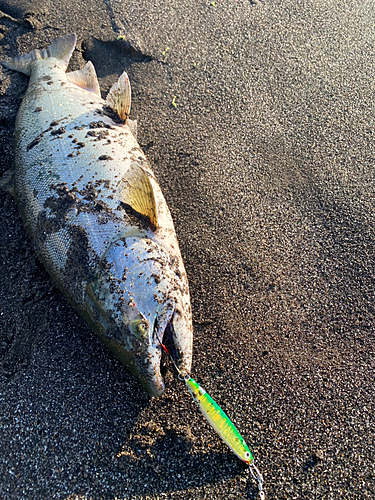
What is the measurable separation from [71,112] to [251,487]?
331 centimetres

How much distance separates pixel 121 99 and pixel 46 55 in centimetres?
122

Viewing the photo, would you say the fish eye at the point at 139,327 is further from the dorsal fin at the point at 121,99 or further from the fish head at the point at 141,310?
the dorsal fin at the point at 121,99

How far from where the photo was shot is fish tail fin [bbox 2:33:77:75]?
4.02 m

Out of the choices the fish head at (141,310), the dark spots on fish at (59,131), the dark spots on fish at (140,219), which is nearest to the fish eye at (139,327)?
the fish head at (141,310)

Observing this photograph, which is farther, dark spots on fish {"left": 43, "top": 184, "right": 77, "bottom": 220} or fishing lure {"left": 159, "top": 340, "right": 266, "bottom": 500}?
dark spots on fish {"left": 43, "top": 184, "right": 77, "bottom": 220}

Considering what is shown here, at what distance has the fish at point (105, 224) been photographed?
254 cm

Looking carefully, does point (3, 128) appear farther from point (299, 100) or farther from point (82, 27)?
point (299, 100)

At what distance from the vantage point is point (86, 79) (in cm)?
385

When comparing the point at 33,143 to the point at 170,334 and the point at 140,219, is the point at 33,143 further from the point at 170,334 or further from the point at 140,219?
the point at 170,334

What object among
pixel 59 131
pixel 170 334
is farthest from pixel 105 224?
pixel 59 131

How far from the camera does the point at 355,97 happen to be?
→ 4012 millimetres

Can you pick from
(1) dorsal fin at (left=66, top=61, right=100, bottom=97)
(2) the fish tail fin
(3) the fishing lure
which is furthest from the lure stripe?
(2) the fish tail fin

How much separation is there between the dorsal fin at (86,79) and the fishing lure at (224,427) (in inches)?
121

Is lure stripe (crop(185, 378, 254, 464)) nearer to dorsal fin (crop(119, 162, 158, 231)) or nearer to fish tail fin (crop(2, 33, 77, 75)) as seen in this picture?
dorsal fin (crop(119, 162, 158, 231))
